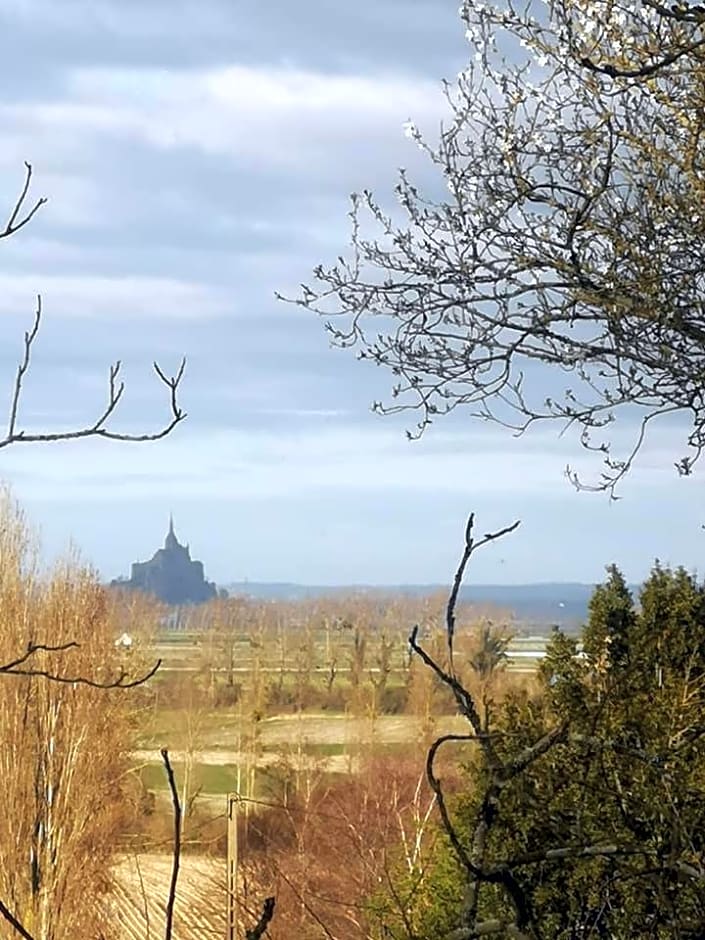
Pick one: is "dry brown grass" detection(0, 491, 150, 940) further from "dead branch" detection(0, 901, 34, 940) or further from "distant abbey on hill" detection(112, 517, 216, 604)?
"dead branch" detection(0, 901, 34, 940)

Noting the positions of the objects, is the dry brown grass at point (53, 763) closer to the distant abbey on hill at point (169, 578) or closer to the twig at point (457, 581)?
the distant abbey on hill at point (169, 578)

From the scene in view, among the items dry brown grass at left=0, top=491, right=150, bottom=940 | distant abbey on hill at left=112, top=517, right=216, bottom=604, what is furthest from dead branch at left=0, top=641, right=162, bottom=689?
distant abbey on hill at left=112, top=517, right=216, bottom=604

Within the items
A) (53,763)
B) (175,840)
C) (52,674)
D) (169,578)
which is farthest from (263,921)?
(169,578)

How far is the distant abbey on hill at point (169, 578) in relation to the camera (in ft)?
64.9

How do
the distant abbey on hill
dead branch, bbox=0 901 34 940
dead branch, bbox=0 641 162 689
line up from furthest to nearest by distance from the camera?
1. the distant abbey on hill
2. dead branch, bbox=0 641 162 689
3. dead branch, bbox=0 901 34 940

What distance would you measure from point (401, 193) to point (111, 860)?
1137cm

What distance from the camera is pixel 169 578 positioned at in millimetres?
20766

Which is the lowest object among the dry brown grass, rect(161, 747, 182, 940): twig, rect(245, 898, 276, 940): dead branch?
the dry brown grass

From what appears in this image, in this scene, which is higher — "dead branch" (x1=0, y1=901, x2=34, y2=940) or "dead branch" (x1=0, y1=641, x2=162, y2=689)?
"dead branch" (x1=0, y1=641, x2=162, y2=689)

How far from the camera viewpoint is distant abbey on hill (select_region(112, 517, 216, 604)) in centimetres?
1978

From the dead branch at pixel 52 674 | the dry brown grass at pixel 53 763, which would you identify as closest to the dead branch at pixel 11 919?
the dead branch at pixel 52 674

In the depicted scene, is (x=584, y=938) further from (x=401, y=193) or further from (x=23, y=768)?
(x=23, y=768)

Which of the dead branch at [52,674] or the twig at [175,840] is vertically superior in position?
the dead branch at [52,674]

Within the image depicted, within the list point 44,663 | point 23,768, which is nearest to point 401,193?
point 44,663
